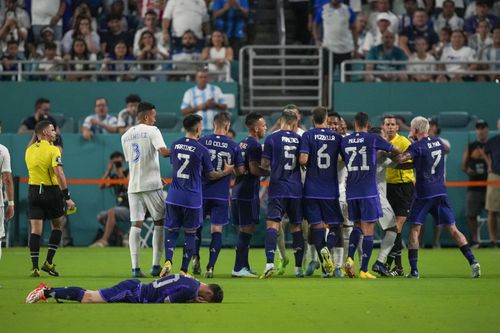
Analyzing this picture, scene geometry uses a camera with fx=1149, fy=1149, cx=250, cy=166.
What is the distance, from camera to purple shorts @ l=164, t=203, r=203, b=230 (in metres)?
16.1

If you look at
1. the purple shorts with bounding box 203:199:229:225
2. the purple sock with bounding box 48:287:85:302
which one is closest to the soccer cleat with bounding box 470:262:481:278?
the purple shorts with bounding box 203:199:229:225

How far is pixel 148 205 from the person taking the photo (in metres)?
16.8

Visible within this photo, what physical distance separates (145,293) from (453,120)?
46.1ft

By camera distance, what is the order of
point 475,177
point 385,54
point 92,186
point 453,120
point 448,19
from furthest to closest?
point 448,19 < point 385,54 < point 453,120 < point 92,186 < point 475,177

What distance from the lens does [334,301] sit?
13117 millimetres

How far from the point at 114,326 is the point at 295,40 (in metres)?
18.5

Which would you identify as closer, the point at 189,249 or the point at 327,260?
the point at 189,249

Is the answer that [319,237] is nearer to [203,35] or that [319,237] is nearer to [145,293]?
[145,293]

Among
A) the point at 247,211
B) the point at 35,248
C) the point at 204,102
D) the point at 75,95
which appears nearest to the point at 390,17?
the point at 204,102

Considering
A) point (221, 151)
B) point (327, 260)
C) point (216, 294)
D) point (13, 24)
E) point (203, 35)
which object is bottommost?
point (327, 260)

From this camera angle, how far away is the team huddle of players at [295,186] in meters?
16.3

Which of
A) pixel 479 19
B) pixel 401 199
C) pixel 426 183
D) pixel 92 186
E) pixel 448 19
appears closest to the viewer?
pixel 426 183

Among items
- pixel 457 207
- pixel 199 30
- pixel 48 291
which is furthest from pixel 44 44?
pixel 48 291

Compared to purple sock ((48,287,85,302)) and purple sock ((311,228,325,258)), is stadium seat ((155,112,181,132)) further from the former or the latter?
purple sock ((48,287,85,302))
